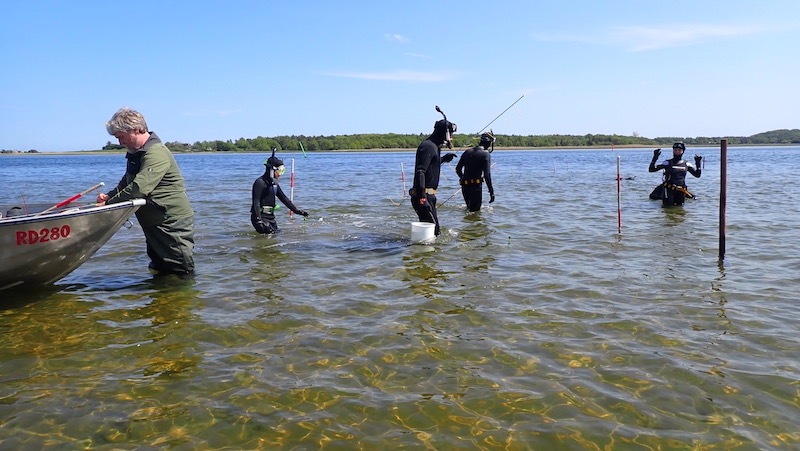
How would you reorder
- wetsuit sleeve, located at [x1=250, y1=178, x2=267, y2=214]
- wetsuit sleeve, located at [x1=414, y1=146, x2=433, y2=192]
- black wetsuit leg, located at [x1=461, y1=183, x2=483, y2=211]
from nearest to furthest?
wetsuit sleeve, located at [x1=414, y1=146, x2=433, y2=192] < wetsuit sleeve, located at [x1=250, y1=178, x2=267, y2=214] < black wetsuit leg, located at [x1=461, y1=183, x2=483, y2=211]

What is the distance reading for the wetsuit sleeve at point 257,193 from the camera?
11297 mm

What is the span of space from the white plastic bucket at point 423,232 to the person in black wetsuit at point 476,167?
310 cm

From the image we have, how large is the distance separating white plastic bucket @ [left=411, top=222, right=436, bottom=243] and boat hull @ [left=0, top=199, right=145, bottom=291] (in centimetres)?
545

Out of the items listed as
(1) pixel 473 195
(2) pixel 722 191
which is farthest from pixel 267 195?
(2) pixel 722 191

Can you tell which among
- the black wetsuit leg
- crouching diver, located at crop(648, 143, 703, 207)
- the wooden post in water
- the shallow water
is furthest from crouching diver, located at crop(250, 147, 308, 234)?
crouching diver, located at crop(648, 143, 703, 207)

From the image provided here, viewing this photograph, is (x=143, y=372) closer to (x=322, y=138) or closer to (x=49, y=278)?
(x=49, y=278)

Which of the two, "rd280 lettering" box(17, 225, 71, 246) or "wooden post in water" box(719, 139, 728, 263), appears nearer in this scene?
"rd280 lettering" box(17, 225, 71, 246)

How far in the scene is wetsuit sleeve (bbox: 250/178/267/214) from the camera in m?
11.3

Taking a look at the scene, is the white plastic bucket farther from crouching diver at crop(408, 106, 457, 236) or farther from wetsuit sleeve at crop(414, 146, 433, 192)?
wetsuit sleeve at crop(414, 146, 433, 192)

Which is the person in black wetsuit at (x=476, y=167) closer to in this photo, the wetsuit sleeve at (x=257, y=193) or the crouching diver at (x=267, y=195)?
the crouching diver at (x=267, y=195)

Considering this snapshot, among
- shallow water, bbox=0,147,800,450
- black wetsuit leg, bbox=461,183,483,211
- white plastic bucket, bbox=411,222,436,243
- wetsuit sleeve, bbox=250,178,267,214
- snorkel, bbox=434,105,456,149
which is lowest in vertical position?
shallow water, bbox=0,147,800,450

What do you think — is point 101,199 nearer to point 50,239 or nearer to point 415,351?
point 50,239

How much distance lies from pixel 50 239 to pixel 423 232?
6.36 metres

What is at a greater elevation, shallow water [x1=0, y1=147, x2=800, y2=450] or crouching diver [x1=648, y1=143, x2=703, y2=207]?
crouching diver [x1=648, y1=143, x2=703, y2=207]
